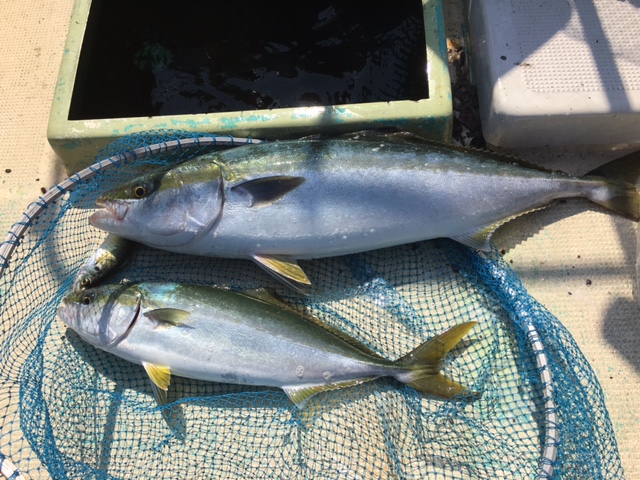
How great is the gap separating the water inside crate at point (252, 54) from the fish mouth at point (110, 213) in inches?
36.6

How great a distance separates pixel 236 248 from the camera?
8.30ft

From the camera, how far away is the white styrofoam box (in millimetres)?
2688

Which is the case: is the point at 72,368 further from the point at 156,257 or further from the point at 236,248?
the point at 236,248

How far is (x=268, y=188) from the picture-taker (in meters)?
2.45

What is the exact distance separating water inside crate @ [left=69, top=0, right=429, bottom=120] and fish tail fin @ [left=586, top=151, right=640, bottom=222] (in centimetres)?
116

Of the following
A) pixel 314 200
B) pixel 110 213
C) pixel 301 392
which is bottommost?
pixel 301 392

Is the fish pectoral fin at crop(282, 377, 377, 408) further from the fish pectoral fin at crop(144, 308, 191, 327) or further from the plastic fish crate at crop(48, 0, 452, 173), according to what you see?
the plastic fish crate at crop(48, 0, 452, 173)

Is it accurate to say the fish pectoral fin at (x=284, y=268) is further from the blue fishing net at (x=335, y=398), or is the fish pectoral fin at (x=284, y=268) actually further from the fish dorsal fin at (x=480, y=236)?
the fish dorsal fin at (x=480, y=236)

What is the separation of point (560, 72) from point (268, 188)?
1.70 m

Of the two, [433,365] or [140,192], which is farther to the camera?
[140,192]

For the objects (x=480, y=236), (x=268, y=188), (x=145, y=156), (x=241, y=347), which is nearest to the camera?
(x=241, y=347)

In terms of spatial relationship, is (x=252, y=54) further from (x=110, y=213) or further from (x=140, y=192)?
(x=110, y=213)

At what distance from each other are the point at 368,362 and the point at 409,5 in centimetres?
240

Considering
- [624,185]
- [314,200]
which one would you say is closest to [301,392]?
[314,200]
